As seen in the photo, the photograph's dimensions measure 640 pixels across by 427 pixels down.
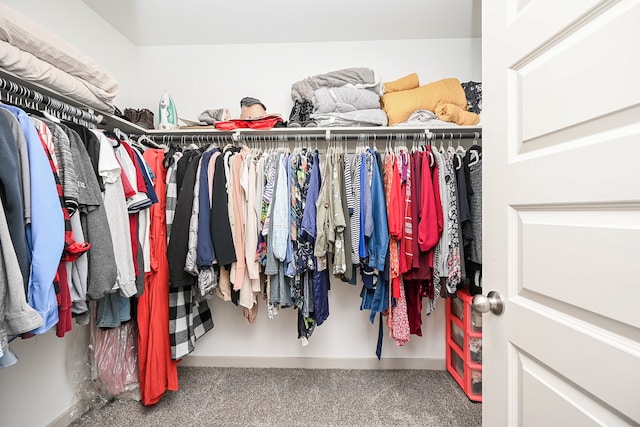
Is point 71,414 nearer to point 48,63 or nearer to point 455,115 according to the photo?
point 48,63

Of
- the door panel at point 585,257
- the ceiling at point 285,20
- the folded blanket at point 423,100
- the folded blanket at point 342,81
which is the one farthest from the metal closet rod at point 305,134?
the door panel at point 585,257

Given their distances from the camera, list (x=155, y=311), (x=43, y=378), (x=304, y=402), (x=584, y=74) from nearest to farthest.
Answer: (x=584, y=74) → (x=43, y=378) → (x=155, y=311) → (x=304, y=402)

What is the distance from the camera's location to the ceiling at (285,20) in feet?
5.01

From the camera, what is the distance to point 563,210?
0.49m

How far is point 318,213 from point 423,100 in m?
1.02

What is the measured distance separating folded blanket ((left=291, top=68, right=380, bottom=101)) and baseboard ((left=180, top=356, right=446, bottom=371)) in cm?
190

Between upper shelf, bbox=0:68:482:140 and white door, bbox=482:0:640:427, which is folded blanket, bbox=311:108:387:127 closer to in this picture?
upper shelf, bbox=0:68:482:140

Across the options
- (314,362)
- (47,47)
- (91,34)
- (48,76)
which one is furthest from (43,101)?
(314,362)

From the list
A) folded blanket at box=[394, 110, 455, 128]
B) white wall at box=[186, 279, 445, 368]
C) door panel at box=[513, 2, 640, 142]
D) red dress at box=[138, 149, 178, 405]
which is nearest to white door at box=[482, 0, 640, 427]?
door panel at box=[513, 2, 640, 142]

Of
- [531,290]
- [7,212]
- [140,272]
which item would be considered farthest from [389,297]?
[7,212]

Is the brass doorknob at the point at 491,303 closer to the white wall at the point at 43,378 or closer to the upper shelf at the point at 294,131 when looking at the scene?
the upper shelf at the point at 294,131

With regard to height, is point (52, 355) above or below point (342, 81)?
below

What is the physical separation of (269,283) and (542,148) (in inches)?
51.0

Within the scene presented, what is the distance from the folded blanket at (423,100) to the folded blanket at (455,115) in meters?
0.06
